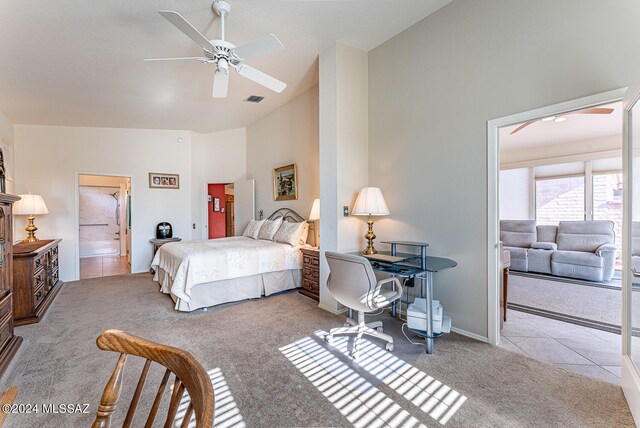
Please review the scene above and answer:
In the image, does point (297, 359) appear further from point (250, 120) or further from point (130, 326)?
point (250, 120)

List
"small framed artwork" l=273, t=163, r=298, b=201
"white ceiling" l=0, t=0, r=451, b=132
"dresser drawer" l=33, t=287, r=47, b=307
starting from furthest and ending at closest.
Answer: "small framed artwork" l=273, t=163, r=298, b=201, "dresser drawer" l=33, t=287, r=47, b=307, "white ceiling" l=0, t=0, r=451, b=132

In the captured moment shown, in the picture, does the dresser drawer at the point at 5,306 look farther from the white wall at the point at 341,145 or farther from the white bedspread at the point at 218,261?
the white wall at the point at 341,145

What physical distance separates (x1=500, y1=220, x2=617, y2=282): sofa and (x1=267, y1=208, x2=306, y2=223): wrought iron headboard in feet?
12.0

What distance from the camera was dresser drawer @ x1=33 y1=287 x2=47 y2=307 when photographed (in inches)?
133

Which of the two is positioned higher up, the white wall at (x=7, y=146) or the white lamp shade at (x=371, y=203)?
the white wall at (x=7, y=146)

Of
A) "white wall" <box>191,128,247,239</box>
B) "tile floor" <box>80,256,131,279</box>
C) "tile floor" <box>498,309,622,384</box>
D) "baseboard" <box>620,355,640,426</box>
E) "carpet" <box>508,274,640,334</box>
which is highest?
"white wall" <box>191,128,247,239</box>

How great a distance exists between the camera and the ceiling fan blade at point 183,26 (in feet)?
6.69

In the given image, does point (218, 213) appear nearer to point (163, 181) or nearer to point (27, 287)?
point (163, 181)

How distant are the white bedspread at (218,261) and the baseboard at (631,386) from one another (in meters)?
3.45

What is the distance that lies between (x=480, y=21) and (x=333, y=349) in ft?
11.1

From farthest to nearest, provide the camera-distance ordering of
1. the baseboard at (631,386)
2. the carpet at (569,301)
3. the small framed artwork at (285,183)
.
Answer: the small framed artwork at (285,183) → the carpet at (569,301) → the baseboard at (631,386)

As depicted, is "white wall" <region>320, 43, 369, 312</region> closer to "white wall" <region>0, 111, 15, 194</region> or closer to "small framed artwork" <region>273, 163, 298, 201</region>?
"small framed artwork" <region>273, 163, 298, 201</region>

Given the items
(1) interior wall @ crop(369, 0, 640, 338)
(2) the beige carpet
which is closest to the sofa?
(1) interior wall @ crop(369, 0, 640, 338)

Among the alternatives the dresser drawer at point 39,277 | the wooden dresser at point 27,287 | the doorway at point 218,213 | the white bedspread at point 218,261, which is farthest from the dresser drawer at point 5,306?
the doorway at point 218,213
